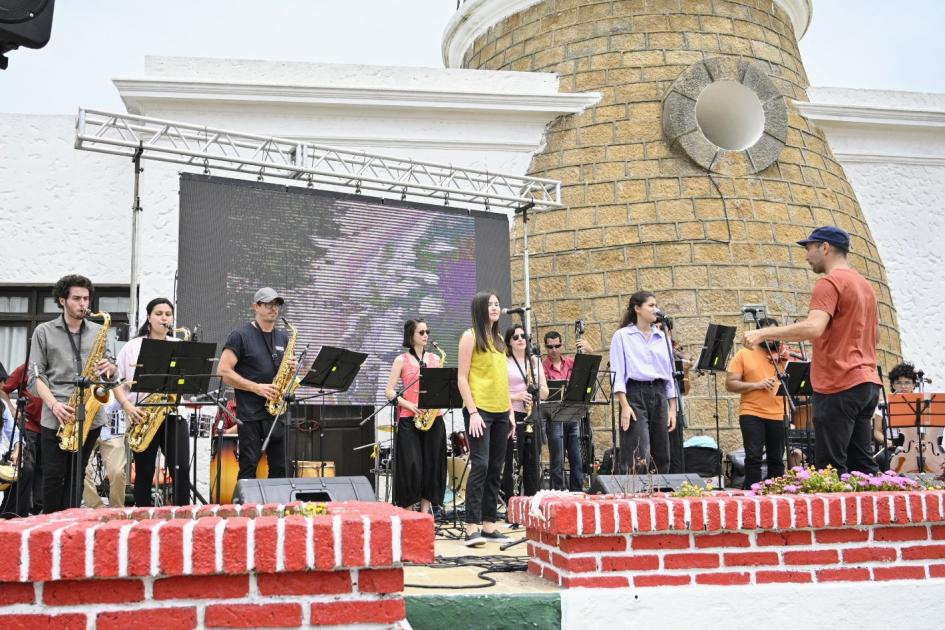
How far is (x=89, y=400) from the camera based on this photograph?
6414mm

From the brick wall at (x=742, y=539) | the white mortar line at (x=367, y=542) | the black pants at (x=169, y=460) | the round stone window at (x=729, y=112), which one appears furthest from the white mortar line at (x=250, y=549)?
the round stone window at (x=729, y=112)

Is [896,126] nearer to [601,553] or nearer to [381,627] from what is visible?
[601,553]

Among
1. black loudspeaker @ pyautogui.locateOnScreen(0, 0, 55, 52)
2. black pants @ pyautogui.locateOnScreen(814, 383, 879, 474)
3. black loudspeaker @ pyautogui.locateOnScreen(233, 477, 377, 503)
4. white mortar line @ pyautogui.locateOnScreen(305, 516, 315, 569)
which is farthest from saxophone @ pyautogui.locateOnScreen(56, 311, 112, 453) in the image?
black pants @ pyautogui.locateOnScreen(814, 383, 879, 474)

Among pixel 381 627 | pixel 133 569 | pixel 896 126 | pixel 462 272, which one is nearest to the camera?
pixel 133 569

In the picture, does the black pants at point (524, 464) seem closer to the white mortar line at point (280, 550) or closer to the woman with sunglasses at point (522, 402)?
the woman with sunglasses at point (522, 402)

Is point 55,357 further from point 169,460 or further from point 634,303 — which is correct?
point 634,303

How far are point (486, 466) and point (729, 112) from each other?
9.34m

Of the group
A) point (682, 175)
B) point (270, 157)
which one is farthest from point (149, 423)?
point (682, 175)

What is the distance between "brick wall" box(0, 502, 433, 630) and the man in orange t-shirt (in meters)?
3.07

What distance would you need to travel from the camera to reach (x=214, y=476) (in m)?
8.79

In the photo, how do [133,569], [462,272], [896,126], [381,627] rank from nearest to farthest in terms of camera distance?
[133,569]
[381,627]
[462,272]
[896,126]

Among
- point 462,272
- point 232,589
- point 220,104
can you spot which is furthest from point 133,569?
point 220,104

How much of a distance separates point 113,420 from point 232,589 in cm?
534

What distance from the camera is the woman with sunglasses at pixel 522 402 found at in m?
8.21
